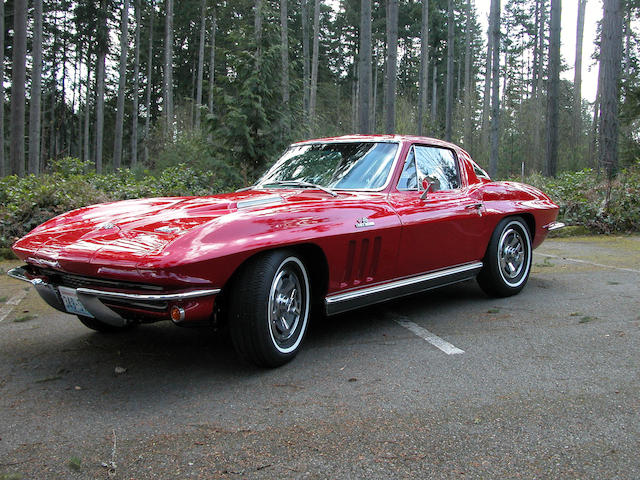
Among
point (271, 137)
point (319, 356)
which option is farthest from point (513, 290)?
point (271, 137)

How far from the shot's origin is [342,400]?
2.74m

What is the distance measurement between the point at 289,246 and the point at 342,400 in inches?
36.9

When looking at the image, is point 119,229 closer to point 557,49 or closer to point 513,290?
point 513,290

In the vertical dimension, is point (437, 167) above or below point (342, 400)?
above

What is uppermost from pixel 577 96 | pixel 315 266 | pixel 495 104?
pixel 577 96

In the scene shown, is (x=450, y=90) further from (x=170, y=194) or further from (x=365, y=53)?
(x=170, y=194)

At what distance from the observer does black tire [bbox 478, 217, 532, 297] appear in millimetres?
4922

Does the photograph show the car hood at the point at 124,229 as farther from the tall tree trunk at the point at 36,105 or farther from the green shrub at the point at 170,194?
the tall tree trunk at the point at 36,105

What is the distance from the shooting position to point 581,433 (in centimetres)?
237

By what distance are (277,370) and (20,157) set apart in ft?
46.7

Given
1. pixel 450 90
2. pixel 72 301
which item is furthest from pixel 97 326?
pixel 450 90

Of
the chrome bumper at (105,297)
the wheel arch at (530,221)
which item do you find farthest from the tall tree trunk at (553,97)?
the chrome bumper at (105,297)

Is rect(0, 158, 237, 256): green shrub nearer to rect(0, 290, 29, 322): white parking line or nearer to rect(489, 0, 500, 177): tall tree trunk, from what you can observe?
rect(0, 290, 29, 322): white parking line

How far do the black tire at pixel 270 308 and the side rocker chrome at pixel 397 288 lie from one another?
0.72ft
